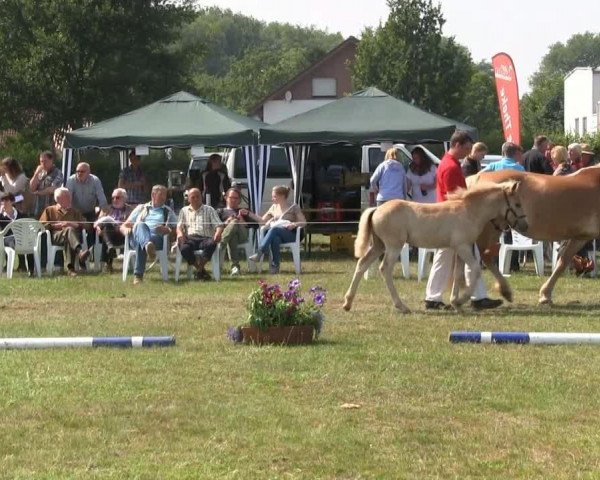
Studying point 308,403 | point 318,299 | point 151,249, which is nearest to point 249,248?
point 151,249

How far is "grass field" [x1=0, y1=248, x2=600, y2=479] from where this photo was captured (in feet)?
22.9

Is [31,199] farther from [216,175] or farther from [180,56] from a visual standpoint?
[180,56]

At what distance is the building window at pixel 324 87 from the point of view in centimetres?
7744

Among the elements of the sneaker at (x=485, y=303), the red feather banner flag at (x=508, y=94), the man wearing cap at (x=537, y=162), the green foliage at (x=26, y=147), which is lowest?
the sneaker at (x=485, y=303)

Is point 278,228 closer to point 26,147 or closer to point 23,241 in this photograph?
point 23,241

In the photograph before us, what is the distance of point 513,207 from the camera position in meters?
13.6

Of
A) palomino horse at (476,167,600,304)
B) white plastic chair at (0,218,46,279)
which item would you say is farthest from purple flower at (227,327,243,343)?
white plastic chair at (0,218,46,279)

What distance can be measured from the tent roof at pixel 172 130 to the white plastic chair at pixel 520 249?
5284 millimetres

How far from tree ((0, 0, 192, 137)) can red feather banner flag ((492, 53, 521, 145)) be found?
15169 mm

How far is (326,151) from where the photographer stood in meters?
25.8

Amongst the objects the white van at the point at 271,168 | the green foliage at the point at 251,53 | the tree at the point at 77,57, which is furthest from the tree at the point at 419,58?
the green foliage at the point at 251,53

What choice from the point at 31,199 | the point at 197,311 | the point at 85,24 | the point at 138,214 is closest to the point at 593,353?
the point at 197,311

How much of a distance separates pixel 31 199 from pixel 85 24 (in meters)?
19.9

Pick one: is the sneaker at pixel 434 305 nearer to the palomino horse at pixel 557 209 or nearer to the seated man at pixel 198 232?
the palomino horse at pixel 557 209
